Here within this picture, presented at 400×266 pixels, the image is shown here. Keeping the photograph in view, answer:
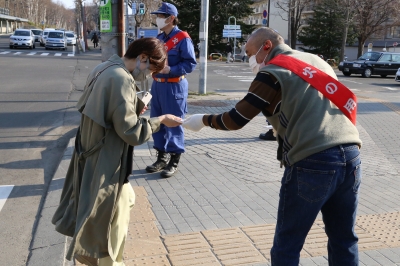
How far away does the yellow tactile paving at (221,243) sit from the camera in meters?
3.80

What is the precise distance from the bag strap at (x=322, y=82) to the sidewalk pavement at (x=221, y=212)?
5.33ft

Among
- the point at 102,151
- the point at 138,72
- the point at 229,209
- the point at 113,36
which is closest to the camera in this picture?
the point at 102,151

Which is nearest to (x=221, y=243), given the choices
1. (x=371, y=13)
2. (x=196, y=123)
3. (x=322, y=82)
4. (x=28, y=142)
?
(x=196, y=123)

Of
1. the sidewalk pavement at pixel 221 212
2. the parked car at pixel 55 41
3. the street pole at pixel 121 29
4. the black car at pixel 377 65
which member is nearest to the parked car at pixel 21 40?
the parked car at pixel 55 41

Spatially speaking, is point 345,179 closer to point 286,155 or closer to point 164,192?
point 286,155

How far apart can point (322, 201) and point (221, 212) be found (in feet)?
7.36

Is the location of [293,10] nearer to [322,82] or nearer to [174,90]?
[174,90]

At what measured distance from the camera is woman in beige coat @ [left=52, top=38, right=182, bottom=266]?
9.55 feet

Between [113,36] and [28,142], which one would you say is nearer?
[113,36]

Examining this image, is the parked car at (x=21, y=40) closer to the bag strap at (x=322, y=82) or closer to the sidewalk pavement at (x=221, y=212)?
the sidewalk pavement at (x=221, y=212)

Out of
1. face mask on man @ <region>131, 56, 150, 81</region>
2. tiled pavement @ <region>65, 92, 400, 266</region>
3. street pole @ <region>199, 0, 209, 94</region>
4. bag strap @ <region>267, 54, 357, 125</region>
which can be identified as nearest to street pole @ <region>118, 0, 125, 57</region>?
tiled pavement @ <region>65, 92, 400, 266</region>

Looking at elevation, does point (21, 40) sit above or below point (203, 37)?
below

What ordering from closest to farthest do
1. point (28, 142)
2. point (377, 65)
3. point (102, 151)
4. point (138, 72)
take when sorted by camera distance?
1. point (102, 151)
2. point (138, 72)
3. point (28, 142)
4. point (377, 65)

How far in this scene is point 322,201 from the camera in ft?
8.91
